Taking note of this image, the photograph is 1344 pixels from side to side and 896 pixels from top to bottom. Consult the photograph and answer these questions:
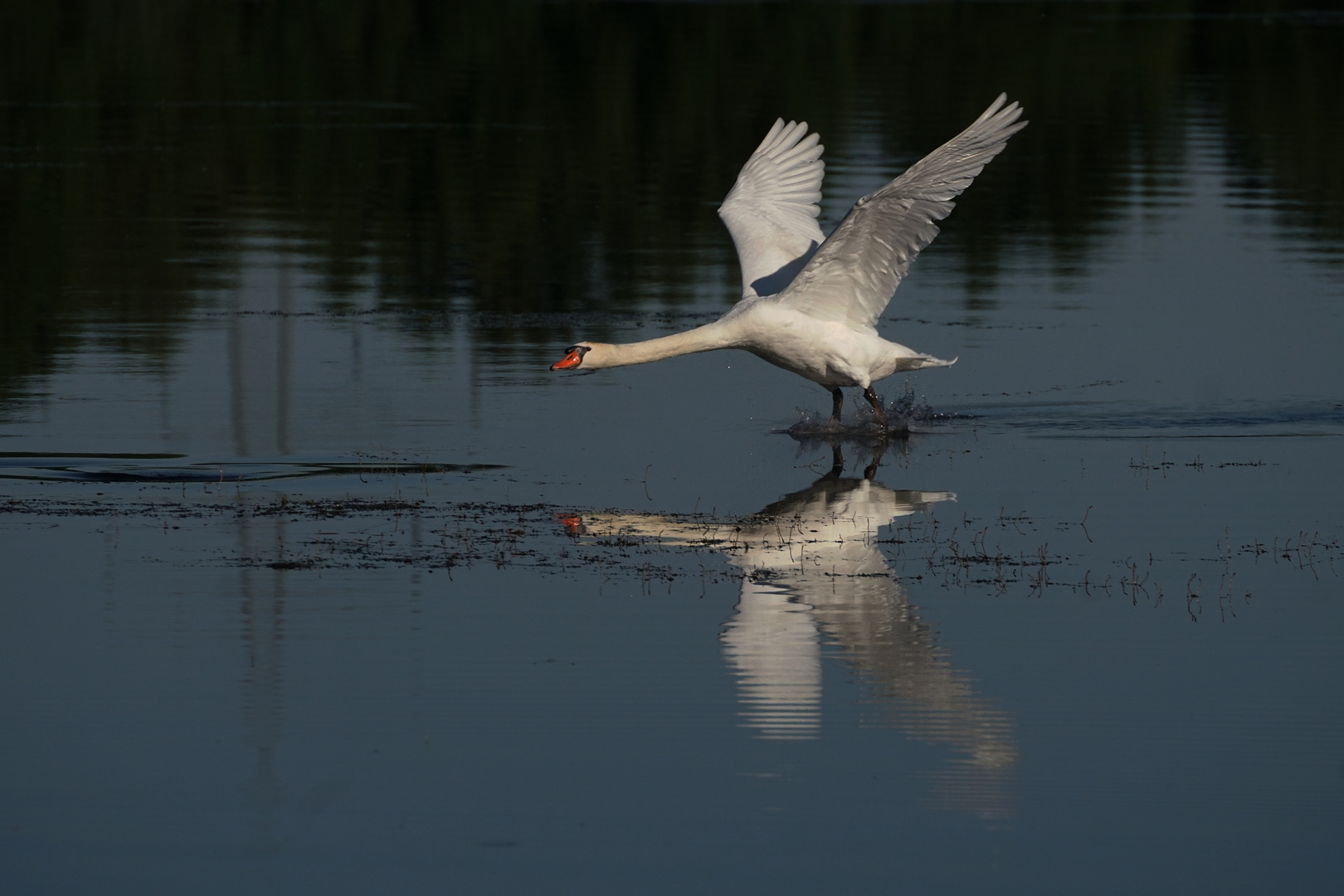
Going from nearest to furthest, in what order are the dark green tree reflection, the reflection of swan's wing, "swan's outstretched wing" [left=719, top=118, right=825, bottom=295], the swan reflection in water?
the swan reflection in water → the reflection of swan's wing → "swan's outstretched wing" [left=719, top=118, right=825, bottom=295] → the dark green tree reflection

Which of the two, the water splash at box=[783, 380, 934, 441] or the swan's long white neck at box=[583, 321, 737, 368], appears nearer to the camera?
the swan's long white neck at box=[583, 321, 737, 368]

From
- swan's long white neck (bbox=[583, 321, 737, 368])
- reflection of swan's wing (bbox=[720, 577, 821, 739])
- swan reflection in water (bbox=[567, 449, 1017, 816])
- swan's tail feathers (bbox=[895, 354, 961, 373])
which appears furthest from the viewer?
swan's tail feathers (bbox=[895, 354, 961, 373])

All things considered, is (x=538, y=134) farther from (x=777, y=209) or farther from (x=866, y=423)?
(x=866, y=423)

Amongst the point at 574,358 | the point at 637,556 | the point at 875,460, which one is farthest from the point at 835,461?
the point at 637,556

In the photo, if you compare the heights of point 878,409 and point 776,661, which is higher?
point 878,409

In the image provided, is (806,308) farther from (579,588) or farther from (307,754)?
(307,754)

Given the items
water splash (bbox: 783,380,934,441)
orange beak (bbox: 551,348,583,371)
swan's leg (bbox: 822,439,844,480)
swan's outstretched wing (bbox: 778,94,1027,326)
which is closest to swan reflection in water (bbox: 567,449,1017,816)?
swan's leg (bbox: 822,439,844,480)

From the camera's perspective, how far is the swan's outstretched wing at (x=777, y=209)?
1518 cm

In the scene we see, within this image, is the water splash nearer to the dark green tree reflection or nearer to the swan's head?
the swan's head

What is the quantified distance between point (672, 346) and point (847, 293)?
1.32 m

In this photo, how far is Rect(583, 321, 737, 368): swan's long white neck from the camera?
13.0m

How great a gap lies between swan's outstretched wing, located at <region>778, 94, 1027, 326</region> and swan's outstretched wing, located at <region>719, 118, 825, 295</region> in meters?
1.10

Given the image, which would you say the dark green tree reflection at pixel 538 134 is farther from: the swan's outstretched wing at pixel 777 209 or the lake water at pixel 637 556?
the swan's outstretched wing at pixel 777 209

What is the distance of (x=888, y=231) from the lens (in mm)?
13383
